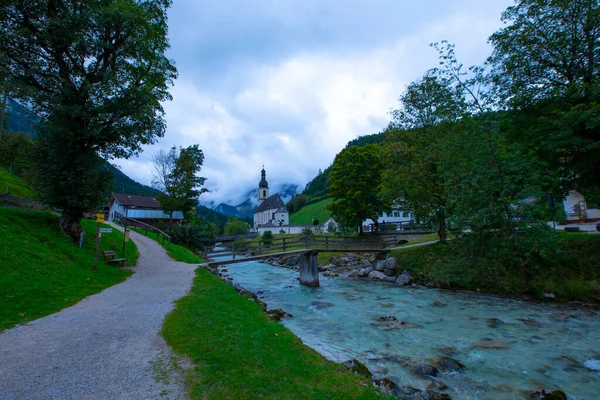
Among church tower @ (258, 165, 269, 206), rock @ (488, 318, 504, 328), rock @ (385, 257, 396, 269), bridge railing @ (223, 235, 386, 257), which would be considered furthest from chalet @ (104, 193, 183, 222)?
church tower @ (258, 165, 269, 206)

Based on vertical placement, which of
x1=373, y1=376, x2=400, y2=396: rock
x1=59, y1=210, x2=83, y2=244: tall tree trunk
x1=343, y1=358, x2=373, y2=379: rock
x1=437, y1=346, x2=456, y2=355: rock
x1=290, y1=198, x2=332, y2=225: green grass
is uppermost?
x1=290, y1=198, x2=332, y2=225: green grass

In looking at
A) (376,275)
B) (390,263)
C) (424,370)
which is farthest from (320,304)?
(390,263)

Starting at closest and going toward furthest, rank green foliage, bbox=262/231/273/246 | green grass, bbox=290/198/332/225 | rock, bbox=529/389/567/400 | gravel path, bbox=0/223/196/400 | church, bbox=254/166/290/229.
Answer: gravel path, bbox=0/223/196/400
rock, bbox=529/389/567/400
green foliage, bbox=262/231/273/246
green grass, bbox=290/198/332/225
church, bbox=254/166/290/229

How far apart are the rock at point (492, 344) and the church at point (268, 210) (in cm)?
8702

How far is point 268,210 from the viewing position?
366 feet

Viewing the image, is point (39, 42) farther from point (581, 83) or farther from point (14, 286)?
point (581, 83)

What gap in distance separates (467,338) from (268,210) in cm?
10354

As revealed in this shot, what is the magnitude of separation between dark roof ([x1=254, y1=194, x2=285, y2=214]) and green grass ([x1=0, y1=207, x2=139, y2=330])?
93.9 meters

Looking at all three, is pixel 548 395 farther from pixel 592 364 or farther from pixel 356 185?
pixel 356 185

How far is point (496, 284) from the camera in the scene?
15430 mm

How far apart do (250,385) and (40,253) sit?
11096mm

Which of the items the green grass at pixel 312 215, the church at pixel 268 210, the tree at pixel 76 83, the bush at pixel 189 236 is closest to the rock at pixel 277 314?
the tree at pixel 76 83

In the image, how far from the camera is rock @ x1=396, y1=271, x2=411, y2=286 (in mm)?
19156

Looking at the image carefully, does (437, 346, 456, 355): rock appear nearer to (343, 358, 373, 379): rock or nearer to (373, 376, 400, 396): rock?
(373, 376, 400, 396): rock
